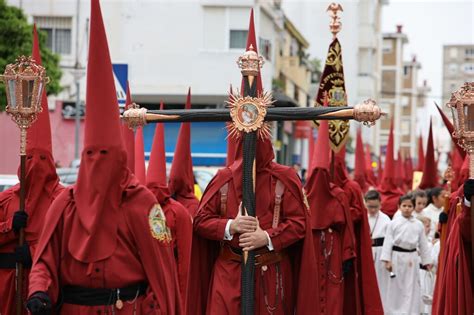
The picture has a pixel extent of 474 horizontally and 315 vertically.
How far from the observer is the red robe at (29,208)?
27.7 ft

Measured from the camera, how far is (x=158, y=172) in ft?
35.3

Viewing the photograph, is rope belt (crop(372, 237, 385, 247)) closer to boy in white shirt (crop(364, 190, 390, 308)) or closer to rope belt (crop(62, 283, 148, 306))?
boy in white shirt (crop(364, 190, 390, 308))

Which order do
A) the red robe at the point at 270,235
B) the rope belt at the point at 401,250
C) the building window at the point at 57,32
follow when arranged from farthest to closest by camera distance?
1. the building window at the point at 57,32
2. the rope belt at the point at 401,250
3. the red robe at the point at 270,235

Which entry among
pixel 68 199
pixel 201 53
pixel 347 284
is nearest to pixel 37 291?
pixel 68 199

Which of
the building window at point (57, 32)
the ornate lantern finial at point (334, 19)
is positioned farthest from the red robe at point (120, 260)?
the building window at point (57, 32)

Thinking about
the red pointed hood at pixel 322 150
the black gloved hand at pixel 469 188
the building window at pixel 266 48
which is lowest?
the black gloved hand at pixel 469 188

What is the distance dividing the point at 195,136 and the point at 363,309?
85.1 ft

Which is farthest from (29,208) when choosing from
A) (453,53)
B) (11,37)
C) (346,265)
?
(453,53)

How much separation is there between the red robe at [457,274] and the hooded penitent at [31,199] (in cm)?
303

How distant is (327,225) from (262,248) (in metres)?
2.72

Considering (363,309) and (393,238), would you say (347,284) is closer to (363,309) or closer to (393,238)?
(363,309)

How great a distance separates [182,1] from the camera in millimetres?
35688

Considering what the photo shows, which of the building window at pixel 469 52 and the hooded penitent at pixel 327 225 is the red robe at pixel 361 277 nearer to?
the hooded penitent at pixel 327 225

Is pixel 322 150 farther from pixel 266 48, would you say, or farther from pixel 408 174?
pixel 266 48
